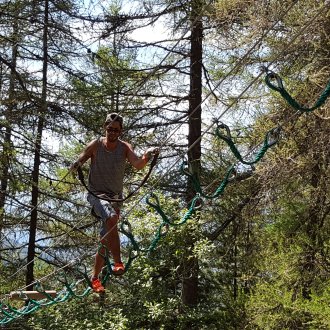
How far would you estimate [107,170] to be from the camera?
5059 mm

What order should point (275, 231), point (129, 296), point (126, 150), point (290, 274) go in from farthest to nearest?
point (129, 296), point (275, 231), point (290, 274), point (126, 150)

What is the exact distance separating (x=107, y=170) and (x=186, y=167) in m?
2.81

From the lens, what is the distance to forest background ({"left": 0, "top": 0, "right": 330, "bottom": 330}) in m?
8.11

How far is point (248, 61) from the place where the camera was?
9.09 m

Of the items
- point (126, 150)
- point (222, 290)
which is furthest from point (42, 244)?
point (126, 150)

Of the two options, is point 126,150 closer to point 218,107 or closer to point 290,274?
point 290,274

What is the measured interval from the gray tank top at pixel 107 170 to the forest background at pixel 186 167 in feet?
7.00

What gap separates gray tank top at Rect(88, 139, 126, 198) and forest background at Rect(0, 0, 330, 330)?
7.00ft

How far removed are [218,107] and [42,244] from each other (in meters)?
5.08

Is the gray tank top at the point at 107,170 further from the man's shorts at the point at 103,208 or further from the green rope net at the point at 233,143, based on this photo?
the green rope net at the point at 233,143

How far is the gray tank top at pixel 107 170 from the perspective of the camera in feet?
16.5

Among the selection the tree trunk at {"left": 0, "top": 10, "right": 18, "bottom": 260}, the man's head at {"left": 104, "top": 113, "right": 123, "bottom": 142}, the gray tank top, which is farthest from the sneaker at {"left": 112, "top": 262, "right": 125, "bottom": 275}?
the tree trunk at {"left": 0, "top": 10, "right": 18, "bottom": 260}

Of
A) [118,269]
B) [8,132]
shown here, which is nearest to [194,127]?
[8,132]

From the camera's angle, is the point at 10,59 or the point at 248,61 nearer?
the point at 248,61
